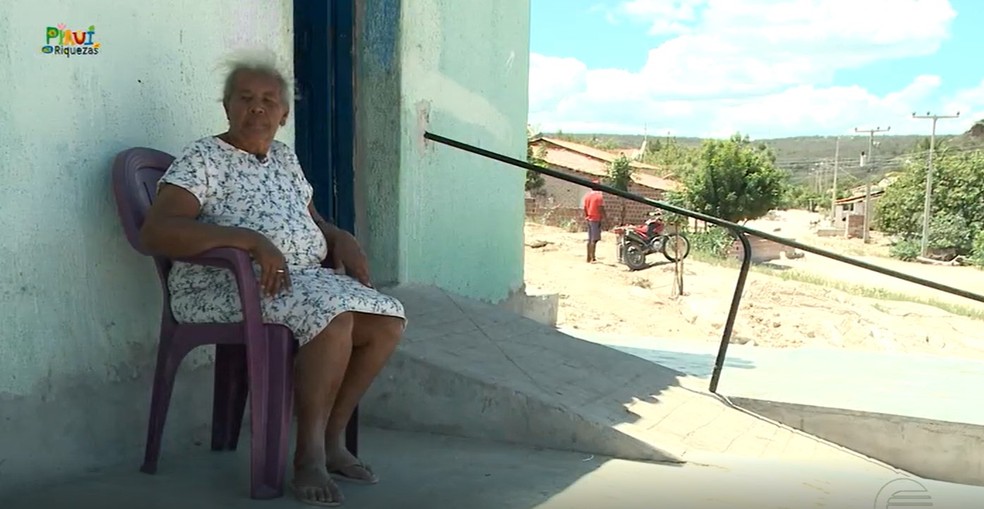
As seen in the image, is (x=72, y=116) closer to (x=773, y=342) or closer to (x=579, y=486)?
(x=579, y=486)

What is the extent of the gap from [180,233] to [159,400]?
0.59m

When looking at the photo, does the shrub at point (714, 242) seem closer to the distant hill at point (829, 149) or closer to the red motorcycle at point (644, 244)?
the red motorcycle at point (644, 244)

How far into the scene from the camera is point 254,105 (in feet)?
8.93

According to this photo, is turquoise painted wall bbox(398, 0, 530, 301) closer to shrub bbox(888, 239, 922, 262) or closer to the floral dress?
the floral dress

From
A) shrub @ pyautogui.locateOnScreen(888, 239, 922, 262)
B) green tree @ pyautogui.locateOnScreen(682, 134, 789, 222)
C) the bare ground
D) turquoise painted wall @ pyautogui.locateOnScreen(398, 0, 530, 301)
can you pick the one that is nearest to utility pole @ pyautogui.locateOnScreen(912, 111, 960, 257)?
shrub @ pyautogui.locateOnScreen(888, 239, 922, 262)

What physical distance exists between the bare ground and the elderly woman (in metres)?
6.29

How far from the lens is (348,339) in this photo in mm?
2531

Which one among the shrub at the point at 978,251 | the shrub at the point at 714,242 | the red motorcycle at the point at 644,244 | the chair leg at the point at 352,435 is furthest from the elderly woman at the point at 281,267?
the shrub at the point at 978,251

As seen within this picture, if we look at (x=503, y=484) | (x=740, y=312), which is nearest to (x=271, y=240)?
(x=503, y=484)

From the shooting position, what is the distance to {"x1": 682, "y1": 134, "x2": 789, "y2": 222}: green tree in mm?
28797

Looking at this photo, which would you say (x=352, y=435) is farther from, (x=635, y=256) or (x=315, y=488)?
(x=635, y=256)

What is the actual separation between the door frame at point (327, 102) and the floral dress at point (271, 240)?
1.76 m

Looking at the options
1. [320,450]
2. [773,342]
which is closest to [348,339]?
[320,450]

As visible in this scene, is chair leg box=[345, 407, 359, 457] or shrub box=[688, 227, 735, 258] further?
shrub box=[688, 227, 735, 258]
